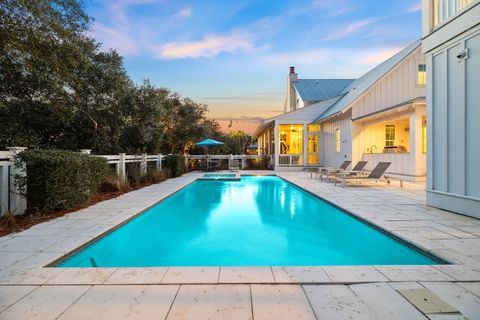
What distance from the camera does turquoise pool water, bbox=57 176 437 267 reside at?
149 inches

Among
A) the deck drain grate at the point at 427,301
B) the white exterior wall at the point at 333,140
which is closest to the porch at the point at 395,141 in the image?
the white exterior wall at the point at 333,140

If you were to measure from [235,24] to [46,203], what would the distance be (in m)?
11.4

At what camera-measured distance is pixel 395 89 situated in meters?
12.4

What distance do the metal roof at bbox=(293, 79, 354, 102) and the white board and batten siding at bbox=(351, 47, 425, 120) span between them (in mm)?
8623

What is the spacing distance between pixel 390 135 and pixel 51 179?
47.7 ft

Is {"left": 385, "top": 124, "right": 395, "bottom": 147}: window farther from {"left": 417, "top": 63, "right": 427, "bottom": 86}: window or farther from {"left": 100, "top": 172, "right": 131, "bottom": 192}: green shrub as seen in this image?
{"left": 100, "top": 172, "right": 131, "bottom": 192}: green shrub

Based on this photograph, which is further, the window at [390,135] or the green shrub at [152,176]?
the window at [390,135]

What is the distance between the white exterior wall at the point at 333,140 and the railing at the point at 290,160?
140 cm

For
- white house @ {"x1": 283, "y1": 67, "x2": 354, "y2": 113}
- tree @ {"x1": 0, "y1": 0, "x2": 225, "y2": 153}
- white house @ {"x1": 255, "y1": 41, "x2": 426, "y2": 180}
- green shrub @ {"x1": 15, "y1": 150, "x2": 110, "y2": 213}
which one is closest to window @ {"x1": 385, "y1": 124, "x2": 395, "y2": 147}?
white house @ {"x1": 255, "y1": 41, "x2": 426, "y2": 180}

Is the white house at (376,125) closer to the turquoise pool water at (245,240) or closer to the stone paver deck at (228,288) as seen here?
the turquoise pool water at (245,240)

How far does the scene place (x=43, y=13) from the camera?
20.0ft

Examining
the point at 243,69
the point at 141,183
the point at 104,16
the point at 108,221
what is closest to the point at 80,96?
the point at 104,16

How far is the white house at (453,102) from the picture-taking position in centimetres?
493

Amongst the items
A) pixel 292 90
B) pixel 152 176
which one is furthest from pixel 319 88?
pixel 152 176
